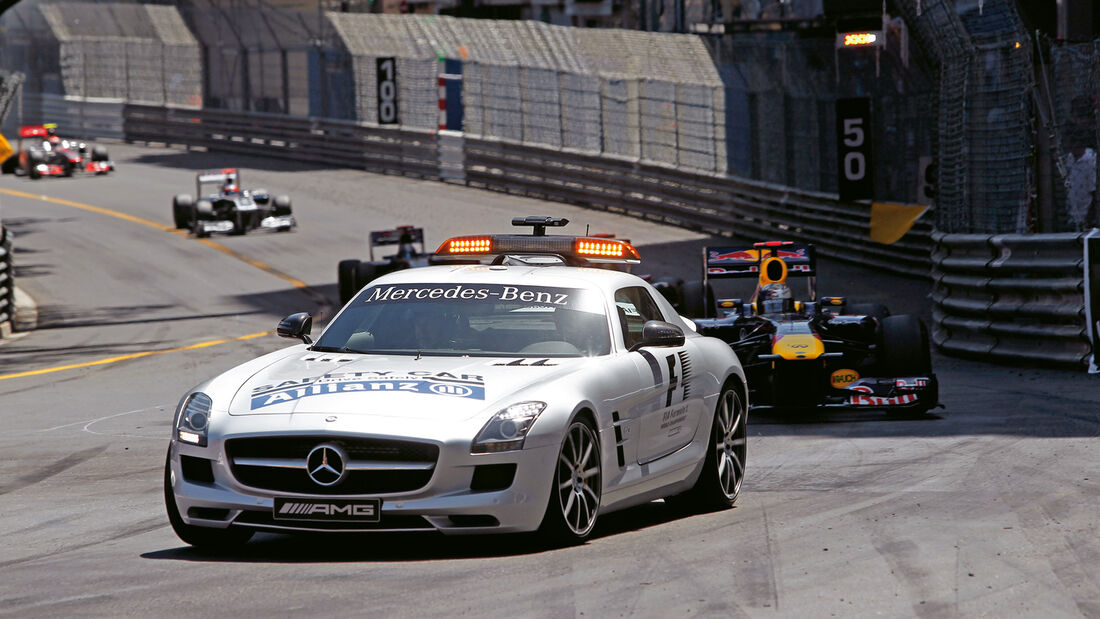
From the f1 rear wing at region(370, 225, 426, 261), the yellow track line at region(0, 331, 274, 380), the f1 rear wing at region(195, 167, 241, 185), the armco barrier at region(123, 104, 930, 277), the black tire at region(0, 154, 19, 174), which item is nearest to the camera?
the yellow track line at region(0, 331, 274, 380)

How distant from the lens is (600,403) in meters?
7.62

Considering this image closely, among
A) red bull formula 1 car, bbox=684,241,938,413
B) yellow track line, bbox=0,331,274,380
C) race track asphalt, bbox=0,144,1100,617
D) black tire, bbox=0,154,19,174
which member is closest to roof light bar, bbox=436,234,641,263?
race track asphalt, bbox=0,144,1100,617

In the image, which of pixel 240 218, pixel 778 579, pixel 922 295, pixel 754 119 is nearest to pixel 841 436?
pixel 778 579

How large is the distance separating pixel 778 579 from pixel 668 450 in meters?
1.93

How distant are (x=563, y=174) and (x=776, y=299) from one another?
2063cm

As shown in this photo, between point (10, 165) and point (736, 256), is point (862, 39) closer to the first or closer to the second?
point (736, 256)

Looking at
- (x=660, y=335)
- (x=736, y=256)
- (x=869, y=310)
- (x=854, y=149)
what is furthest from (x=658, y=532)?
(x=854, y=149)

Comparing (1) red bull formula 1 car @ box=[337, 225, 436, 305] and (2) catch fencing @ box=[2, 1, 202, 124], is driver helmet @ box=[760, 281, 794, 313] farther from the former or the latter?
(2) catch fencing @ box=[2, 1, 202, 124]

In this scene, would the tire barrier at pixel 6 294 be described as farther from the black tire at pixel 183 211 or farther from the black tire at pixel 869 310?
the black tire at pixel 869 310

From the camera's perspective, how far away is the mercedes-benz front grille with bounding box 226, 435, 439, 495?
6.92 m

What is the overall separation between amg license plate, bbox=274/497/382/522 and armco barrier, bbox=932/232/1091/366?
33.8 ft

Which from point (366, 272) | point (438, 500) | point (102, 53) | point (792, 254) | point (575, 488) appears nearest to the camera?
point (438, 500)

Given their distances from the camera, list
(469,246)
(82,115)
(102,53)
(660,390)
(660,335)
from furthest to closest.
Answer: (82,115) → (102,53) → (469,246) → (660,390) → (660,335)

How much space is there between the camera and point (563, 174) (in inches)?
1407
